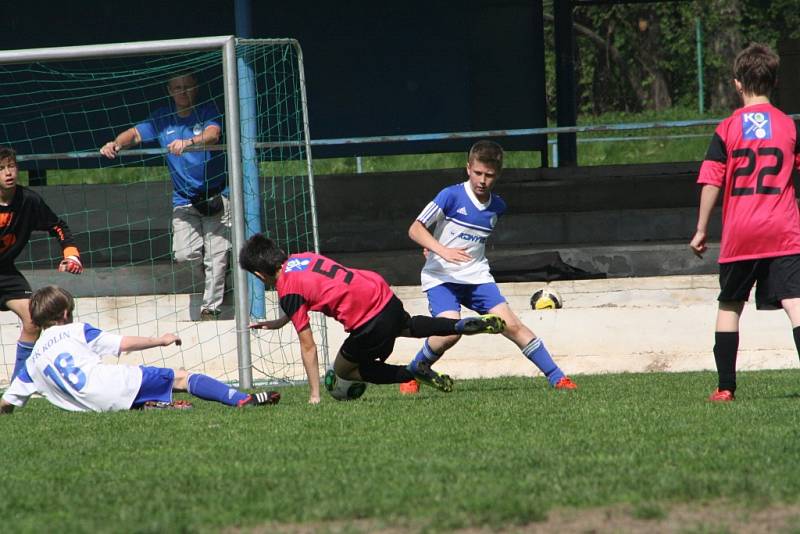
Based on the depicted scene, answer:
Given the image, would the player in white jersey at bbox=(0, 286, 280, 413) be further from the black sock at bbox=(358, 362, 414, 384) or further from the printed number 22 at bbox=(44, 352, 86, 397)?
the black sock at bbox=(358, 362, 414, 384)

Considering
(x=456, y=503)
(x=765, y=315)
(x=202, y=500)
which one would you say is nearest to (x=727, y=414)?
(x=456, y=503)

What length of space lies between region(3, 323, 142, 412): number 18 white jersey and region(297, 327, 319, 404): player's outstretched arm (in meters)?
1.02

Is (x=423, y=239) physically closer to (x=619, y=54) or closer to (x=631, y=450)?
(x=631, y=450)

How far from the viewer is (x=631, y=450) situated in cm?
544

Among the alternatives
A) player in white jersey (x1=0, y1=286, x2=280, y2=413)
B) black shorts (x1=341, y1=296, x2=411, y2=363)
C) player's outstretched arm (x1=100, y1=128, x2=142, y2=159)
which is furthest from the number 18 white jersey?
player's outstretched arm (x1=100, y1=128, x2=142, y2=159)

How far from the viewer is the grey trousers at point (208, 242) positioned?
12.1 metres

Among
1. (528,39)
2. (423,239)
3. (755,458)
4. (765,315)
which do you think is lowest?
(765,315)

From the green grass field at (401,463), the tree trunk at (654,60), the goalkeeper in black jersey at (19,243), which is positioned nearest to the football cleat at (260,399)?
the green grass field at (401,463)

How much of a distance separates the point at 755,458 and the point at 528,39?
45.1 feet

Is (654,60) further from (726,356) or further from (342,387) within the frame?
(726,356)

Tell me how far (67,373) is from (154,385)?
53cm

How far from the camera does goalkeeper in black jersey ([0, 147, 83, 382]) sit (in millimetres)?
9727

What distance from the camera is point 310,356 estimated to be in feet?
25.0

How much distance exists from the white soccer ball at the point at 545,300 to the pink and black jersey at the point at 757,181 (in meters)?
5.52
